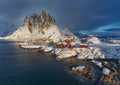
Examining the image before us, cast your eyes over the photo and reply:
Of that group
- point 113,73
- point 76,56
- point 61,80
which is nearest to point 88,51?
point 76,56

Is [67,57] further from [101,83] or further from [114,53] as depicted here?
[101,83]

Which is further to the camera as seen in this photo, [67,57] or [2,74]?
[67,57]

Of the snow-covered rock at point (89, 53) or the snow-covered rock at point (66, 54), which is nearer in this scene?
the snow-covered rock at point (66, 54)

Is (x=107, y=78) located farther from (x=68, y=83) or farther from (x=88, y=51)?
(x=88, y=51)

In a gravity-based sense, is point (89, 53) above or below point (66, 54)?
below

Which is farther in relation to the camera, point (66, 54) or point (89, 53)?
point (89, 53)

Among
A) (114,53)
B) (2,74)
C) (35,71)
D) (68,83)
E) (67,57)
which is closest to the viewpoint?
(68,83)

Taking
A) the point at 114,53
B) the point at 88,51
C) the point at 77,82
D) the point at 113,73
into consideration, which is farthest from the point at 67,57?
the point at 77,82

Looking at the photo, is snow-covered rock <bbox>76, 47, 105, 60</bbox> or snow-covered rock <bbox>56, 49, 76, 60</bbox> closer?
snow-covered rock <bbox>56, 49, 76, 60</bbox>

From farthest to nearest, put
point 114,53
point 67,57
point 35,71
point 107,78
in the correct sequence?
point 114,53
point 67,57
point 35,71
point 107,78
